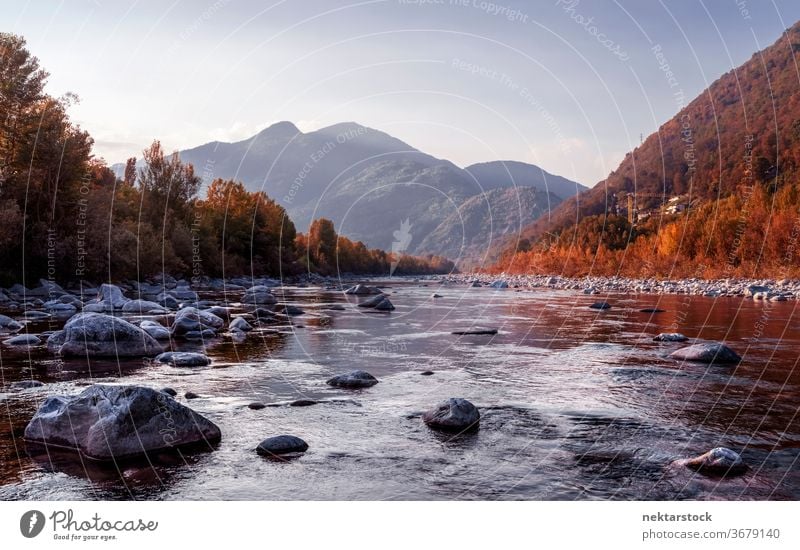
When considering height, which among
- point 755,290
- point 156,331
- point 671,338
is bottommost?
point 755,290

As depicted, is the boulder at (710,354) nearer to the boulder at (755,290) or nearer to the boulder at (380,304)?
the boulder at (380,304)

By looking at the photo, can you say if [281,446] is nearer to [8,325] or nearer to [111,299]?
[8,325]

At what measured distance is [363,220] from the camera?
652 ft

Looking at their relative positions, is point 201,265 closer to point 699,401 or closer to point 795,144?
point 699,401

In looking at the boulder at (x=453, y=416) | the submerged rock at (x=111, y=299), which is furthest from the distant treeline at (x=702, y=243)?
the submerged rock at (x=111, y=299)

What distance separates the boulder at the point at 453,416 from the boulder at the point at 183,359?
329 inches

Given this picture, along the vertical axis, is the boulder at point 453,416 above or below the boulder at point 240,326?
above

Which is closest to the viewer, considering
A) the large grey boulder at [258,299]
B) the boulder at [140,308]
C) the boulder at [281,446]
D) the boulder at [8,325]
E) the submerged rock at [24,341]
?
the boulder at [281,446]

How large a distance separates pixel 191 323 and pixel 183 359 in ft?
23.3

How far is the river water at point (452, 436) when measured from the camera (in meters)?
7.79

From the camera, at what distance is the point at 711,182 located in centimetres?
10125

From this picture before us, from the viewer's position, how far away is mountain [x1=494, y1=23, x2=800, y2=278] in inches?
2842

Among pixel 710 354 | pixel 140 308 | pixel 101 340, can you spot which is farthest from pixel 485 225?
pixel 101 340
